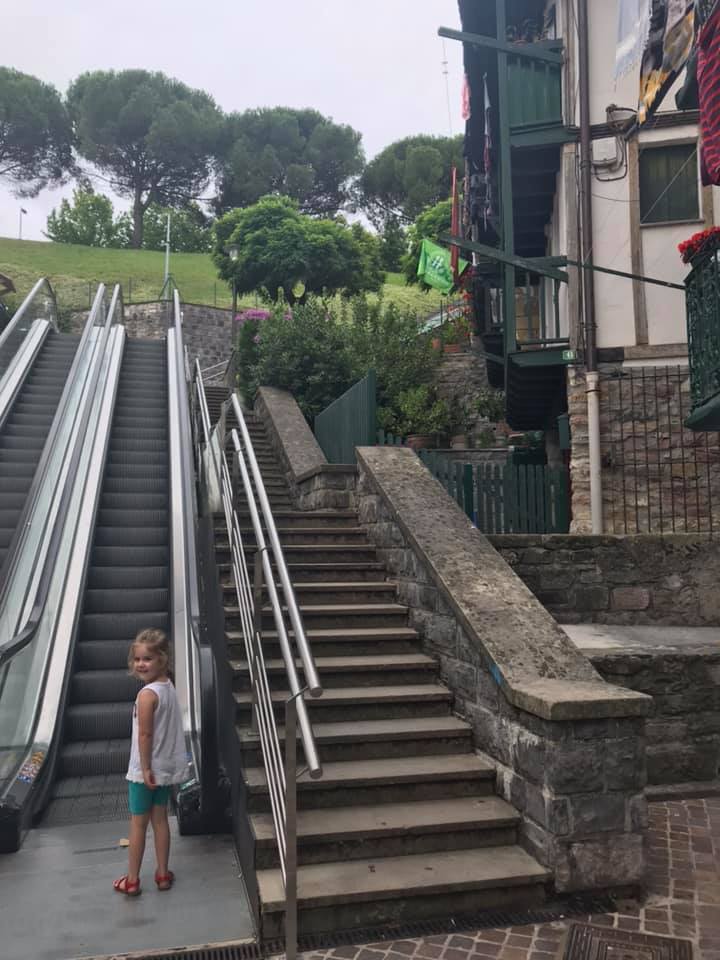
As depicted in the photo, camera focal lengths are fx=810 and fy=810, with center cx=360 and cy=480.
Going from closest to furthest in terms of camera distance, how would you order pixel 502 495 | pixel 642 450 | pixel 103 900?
1. pixel 103 900
2. pixel 502 495
3. pixel 642 450

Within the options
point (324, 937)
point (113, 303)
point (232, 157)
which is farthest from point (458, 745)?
point (232, 157)

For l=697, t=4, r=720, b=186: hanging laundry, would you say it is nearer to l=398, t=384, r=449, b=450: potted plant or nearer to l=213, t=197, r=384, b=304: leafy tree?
l=398, t=384, r=449, b=450: potted plant

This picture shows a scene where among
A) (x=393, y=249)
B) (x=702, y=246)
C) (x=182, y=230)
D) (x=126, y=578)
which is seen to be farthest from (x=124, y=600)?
(x=182, y=230)

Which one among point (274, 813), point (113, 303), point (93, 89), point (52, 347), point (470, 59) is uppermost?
point (93, 89)

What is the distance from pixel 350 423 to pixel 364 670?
4.95 m

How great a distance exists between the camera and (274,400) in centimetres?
1328

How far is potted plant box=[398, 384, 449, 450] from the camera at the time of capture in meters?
16.2

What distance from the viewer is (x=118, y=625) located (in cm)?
689

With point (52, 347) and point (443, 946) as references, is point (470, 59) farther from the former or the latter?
point (443, 946)

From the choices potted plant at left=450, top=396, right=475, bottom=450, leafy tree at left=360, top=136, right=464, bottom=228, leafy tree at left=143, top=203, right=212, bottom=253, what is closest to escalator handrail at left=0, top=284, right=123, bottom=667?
potted plant at left=450, top=396, right=475, bottom=450

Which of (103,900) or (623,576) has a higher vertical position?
(623,576)

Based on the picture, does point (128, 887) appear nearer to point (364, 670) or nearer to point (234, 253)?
point (364, 670)

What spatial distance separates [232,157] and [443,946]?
60146 mm

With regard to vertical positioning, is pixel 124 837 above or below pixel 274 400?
below
